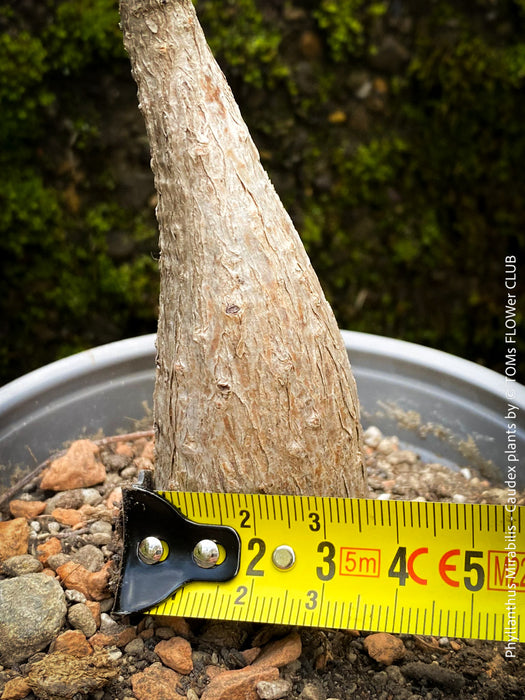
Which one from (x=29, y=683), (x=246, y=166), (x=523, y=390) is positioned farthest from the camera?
(x=523, y=390)

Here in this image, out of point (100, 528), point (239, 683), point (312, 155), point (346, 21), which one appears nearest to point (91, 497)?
point (100, 528)

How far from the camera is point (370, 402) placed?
181 centimetres

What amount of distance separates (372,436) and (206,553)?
0.70m

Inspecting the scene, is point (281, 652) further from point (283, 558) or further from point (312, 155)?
point (312, 155)

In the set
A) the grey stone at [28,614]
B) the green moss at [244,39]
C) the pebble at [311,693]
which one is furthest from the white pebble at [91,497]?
the green moss at [244,39]

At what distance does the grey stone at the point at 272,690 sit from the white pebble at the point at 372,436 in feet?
2.45

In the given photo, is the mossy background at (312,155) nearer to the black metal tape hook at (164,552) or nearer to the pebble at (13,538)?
the pebble at (13,538)

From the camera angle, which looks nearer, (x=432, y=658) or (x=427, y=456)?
(x=432, y=658)

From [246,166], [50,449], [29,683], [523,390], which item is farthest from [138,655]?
[523,390]

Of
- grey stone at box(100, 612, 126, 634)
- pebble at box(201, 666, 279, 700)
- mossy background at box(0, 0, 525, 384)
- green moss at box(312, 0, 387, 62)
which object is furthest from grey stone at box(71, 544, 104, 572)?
green moss at box(312, 0, 387, 62)

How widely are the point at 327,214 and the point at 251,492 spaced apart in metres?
1.60

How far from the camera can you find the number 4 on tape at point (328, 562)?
3.75ft

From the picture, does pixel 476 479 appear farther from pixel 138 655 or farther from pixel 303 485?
A: pixel 138 655

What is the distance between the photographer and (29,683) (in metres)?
1.10
